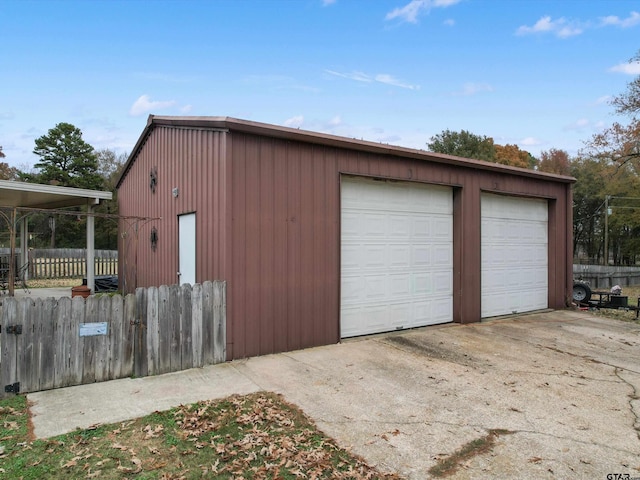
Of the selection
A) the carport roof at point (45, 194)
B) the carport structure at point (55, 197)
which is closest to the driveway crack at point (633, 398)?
the carport structure at point (55, 197)

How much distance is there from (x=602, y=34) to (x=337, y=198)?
11.1 meters

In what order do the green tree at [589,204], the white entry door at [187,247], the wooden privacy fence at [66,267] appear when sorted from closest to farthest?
1. the white entry door at [187,247]
2. the wooden privacy fence at [66,267]
3. the green tree at [589,204]

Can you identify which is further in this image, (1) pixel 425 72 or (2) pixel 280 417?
(1) pixel 425 72

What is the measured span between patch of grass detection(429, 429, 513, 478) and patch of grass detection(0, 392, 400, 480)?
341mm

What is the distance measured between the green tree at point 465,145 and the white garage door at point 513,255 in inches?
932

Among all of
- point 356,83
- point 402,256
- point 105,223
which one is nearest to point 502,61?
point 356,83

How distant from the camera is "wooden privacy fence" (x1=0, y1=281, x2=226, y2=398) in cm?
380

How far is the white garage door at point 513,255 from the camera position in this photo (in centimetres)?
834

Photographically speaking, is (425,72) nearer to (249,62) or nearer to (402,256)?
(249,62)

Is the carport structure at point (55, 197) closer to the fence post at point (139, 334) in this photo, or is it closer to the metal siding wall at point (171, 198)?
the metal siding wall at point (171, 198)

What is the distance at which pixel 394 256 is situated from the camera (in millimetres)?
6984

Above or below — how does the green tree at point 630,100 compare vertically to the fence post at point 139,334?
above

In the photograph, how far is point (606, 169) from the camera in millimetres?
25406

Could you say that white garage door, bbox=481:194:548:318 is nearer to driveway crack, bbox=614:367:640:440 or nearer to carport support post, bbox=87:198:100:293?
driveway crack, bbox=614:367:640:440
